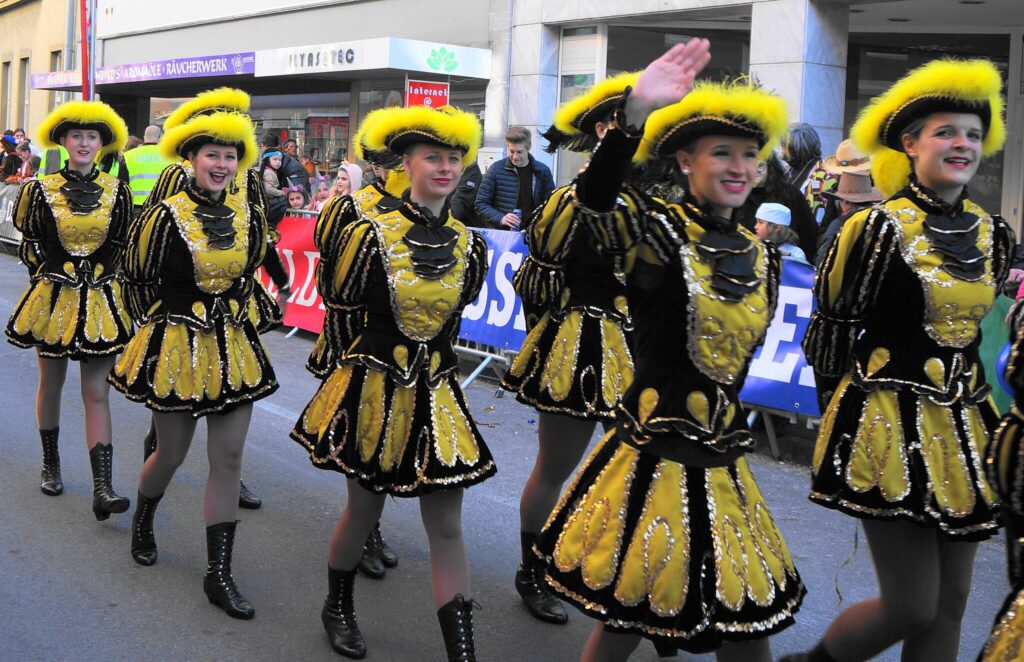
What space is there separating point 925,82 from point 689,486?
1.57m

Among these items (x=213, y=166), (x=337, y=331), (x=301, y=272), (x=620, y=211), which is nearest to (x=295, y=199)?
(x=301, y=272)

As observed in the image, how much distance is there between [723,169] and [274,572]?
3164mm

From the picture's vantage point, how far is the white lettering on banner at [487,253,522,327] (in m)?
9.70

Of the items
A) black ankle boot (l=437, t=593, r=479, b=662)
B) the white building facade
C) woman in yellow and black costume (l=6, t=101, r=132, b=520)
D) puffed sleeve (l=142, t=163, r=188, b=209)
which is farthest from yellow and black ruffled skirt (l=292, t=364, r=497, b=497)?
the white building facade

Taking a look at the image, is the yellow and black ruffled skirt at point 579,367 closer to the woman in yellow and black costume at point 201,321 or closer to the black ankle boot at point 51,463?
the woman in yellow and black costume at point 201,321

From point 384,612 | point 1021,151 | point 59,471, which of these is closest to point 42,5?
point 1021,151

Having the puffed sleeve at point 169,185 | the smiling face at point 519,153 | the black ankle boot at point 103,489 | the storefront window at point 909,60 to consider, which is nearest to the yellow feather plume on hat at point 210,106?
the puffed sleeve at point 169,185

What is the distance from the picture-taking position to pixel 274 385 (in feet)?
18.2

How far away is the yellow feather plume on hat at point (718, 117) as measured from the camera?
3.36 m

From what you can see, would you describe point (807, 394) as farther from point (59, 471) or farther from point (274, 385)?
point (59, 471)

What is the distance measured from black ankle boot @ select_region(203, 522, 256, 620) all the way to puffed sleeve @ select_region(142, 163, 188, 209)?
1535 mm

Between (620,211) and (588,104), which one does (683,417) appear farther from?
(588,104)

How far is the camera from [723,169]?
3.38 metres

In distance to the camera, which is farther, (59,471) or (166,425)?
(59,471)
